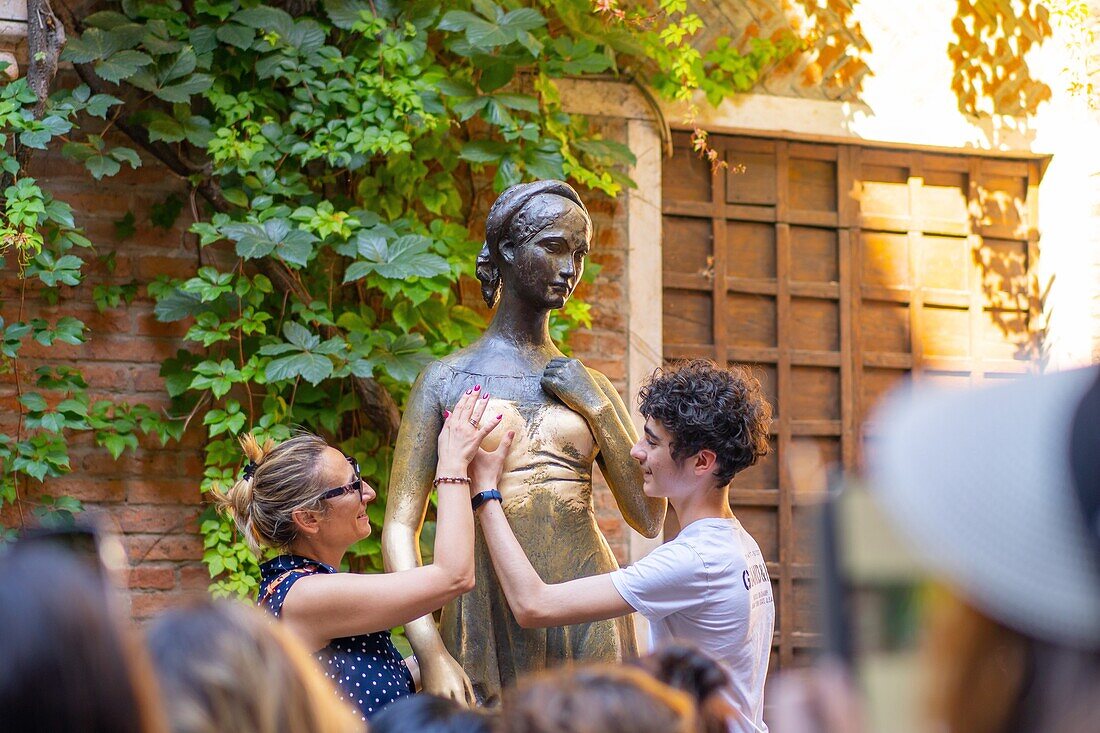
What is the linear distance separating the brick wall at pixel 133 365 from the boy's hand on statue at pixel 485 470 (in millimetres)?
1932

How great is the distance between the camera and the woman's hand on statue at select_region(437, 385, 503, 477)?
94.2 inches

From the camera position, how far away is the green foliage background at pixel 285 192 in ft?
12.6

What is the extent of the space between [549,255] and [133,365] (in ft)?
6.64

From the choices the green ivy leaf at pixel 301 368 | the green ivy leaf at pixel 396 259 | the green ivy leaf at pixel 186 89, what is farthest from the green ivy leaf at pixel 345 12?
the green ivy leaf at pixel 301 368

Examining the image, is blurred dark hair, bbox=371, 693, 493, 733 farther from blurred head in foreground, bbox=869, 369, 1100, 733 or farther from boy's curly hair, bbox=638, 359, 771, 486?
boy's curly hair, bbox=638, 359, 771, 486

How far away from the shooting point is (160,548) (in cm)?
405

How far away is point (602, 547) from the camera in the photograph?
104 inches

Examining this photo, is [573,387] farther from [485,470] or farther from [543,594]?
[543,594]

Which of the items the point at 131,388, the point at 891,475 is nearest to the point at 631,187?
the point at 131,388

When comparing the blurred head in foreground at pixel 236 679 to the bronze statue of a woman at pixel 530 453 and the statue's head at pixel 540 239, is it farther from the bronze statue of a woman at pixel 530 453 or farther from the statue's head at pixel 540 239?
the statue's head at pixel 540 239

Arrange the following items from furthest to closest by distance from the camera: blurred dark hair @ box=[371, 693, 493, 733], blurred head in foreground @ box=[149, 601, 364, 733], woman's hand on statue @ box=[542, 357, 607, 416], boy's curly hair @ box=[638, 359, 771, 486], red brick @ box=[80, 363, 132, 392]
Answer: red brick @ box=[80, 363, 132, 392]
woman's hand on statue @ box=[542, 357, 607, 416]
boy's curly hair @ box=[638, 359, 771, 486]
blurred dark hair @ box=[371, 693, 493, 733]
blurred head in foreground @ box=[149, 601, 364, 733]

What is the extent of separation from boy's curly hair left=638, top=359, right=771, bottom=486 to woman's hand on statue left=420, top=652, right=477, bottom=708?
0.57m

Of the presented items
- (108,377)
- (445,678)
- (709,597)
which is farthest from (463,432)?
(108,377)

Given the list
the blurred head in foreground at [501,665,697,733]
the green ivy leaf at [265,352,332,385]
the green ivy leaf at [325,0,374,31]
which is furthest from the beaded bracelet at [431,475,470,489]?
the green ivy leaf at [325,0,374,31]
